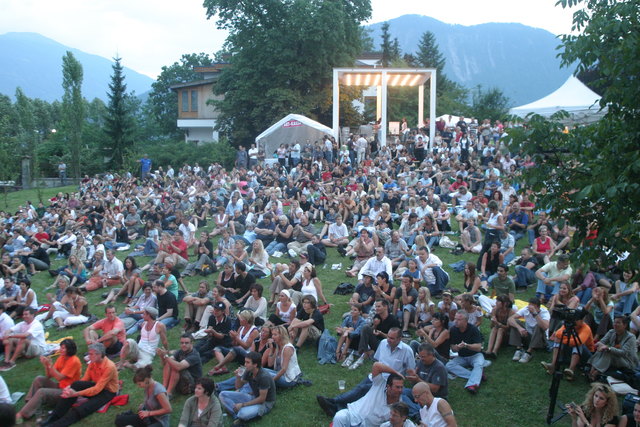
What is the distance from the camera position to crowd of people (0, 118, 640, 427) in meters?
6.99

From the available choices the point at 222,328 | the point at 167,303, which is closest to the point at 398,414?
the point at 222,328

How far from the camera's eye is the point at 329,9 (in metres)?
31.7

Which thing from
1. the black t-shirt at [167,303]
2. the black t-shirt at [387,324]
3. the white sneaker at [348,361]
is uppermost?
the black t-shirt at [387,324]

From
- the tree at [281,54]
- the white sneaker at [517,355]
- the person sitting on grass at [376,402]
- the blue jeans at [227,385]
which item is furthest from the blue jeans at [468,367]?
the tree at [281,54]

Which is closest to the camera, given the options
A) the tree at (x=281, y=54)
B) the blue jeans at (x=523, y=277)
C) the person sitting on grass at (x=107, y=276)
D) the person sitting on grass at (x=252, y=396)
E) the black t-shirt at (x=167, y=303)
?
the person sitting on grass at (x=252, y=396)

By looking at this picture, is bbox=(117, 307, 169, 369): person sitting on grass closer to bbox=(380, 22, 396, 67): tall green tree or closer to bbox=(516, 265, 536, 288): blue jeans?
bbox=(516, 265, 536, 288): blue jeans

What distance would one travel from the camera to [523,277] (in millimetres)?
10836

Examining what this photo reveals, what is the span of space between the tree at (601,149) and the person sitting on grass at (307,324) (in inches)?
170

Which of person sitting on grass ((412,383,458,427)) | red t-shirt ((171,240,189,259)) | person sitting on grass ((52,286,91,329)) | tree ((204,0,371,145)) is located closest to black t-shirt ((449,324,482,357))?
person sitting on grass ((412,383,458,427))

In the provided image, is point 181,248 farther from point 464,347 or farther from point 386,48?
point 386,48

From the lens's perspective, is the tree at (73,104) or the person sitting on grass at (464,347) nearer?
the person sitting on grass at (464,347)

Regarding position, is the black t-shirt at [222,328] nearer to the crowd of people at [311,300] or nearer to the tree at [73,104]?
the crowd of people at [311,300]

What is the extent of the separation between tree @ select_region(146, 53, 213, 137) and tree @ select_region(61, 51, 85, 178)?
59.3 ft

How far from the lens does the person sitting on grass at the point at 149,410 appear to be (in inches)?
261
